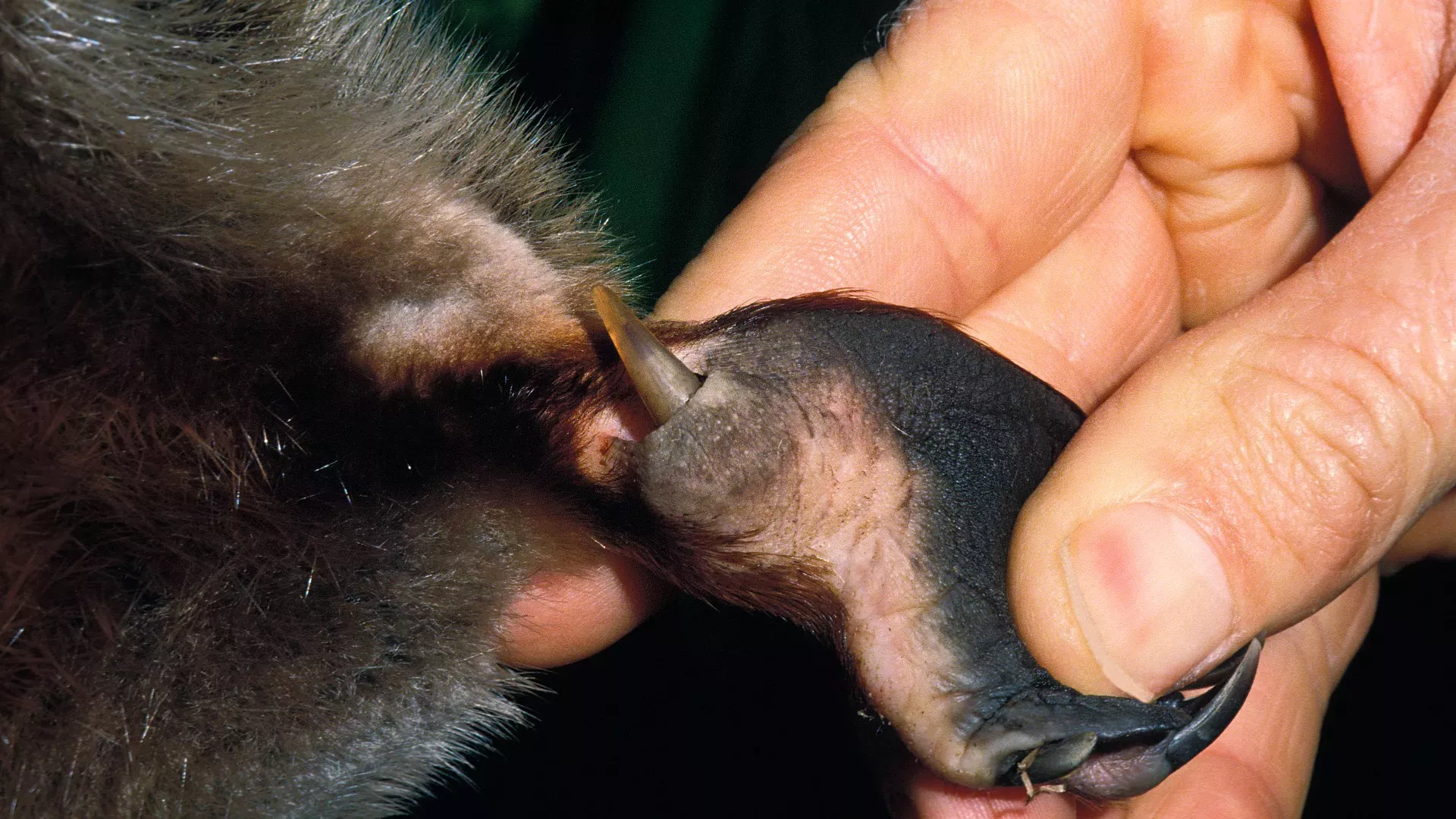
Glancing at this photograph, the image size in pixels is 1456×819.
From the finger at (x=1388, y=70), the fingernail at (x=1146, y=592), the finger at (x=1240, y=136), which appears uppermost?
the finger at (x=1388, y=70)

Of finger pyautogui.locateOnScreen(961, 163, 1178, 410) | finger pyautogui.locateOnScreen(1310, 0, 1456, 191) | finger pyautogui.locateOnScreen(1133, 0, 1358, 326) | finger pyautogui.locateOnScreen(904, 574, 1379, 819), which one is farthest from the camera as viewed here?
finger pyautogui.locateOnScreen(961, 163, 1178, 410)

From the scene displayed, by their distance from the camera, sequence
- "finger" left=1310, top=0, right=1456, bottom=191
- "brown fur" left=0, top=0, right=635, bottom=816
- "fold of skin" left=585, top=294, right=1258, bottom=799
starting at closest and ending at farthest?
"brown fur" left=0, top=0, right=635, bottom=816
"fold of skin" left=585, top=294, right=1258, bottom=799
"finger" left=1310, top=0, right=1456, bottom=191

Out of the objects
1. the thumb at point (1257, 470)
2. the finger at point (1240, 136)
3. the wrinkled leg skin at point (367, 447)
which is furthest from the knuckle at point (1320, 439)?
the finger at point (1240, 136)

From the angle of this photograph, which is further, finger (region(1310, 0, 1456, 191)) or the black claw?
finger (region(1310, 0, 1456, 191))

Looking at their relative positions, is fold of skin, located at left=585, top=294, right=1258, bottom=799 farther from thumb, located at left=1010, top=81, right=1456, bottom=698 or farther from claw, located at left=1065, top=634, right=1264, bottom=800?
thumb, located at left=1010, top=81, right=1456, bottom=698

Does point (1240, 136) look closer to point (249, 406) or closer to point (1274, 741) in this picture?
point (1274, 741)

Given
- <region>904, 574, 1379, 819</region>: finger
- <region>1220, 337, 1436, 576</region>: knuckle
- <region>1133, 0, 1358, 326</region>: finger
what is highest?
<region>1133, 0, 1358, 326</region>: finger

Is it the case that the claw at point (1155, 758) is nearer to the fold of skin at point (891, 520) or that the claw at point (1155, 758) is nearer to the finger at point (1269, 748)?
the fold of skin at point (891, 520)

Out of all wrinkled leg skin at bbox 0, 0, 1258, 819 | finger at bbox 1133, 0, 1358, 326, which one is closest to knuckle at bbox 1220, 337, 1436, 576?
wrinkled leg skin at bbox 0, 0, 1258, 819
